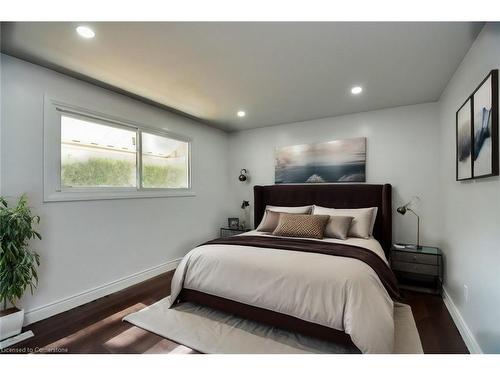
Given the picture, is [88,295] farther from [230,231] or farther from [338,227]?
[338,227]

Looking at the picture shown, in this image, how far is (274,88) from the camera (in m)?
2.78

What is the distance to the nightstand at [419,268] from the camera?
9.07 feet

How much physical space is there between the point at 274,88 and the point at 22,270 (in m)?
2.97

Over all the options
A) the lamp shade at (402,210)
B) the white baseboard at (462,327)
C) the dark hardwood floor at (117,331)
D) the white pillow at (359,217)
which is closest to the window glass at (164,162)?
the dark hardwood floor at (117,331)

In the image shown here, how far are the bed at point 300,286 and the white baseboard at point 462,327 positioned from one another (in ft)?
1.67

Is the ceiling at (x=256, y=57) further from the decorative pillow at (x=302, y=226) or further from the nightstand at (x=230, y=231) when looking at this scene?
the nightstand at (x=230, y=231)

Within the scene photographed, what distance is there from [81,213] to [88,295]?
0.91 m

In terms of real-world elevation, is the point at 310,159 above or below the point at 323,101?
below

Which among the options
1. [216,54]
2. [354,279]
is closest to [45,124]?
[216,54]

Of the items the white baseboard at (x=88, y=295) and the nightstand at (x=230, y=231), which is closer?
the white baseboard at (x=88, y=295)

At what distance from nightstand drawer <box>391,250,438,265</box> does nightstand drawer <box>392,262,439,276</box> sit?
0.12ft

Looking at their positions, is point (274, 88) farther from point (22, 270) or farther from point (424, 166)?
point (22, 270)

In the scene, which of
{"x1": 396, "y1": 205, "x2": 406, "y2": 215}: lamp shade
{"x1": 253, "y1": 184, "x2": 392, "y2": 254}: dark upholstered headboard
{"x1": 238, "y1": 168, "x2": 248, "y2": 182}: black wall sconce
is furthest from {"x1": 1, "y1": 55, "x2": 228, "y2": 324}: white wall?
{"x1": 396, "y1": 205, "x2": 406, "y2": 215}: lamp shade

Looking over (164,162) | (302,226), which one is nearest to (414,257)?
(302,226)
